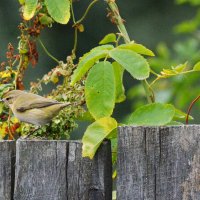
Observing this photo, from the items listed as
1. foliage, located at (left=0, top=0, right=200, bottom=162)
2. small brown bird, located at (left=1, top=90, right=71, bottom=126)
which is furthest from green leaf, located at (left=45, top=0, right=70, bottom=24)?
small brown bird, located at (left=1, top=90, right=71, bottom=126)

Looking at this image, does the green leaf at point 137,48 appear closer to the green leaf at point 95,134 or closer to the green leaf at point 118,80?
the green leaf at point 118,80

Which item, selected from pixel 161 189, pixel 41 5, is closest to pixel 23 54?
pixel 41 5

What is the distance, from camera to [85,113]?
3.72 meters

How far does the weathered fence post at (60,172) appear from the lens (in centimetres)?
331

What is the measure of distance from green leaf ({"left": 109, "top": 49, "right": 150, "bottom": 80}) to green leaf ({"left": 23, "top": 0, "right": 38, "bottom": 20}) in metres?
0.43

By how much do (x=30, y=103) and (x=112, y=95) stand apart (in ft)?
3.31

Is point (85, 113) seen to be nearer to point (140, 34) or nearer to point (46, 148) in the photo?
point (46, 148)

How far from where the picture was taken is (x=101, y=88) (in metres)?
3.33

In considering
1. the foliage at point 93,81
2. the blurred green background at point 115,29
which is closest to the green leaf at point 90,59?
the foliage at point 93,81

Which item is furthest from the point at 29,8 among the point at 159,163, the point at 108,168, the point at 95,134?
the point at 159,163

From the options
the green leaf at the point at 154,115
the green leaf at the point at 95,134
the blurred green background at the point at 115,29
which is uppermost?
the blurred green background at the point at 115,29

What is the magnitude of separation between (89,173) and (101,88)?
0.31 meters

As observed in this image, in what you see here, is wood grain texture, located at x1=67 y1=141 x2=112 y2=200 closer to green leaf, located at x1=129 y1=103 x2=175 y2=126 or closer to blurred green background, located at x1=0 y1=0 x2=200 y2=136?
green leaf, located at x1=129 y1=103 x2=175 y2=126

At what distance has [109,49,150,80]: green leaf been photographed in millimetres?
3297
